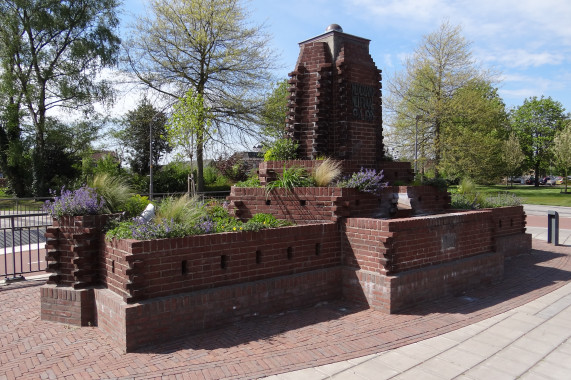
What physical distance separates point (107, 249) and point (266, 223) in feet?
7.80

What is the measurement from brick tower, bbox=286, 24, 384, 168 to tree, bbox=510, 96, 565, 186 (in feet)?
169

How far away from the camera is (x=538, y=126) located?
53.4 metres

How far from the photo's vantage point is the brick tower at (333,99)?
8273mm

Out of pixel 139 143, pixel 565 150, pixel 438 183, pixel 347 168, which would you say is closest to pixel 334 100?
pixel 347 168

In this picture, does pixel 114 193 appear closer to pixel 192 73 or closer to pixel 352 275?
pixel 352 275

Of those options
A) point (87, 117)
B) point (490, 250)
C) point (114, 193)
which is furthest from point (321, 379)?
point (87, 117)

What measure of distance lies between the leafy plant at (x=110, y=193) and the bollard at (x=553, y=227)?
1217 centimetres

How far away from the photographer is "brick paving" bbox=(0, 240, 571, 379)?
433cm

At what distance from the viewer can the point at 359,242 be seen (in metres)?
6.64

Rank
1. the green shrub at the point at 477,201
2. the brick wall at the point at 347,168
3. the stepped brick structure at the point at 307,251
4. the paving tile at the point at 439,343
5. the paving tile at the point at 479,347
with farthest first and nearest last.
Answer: the green shrub at the point at 477,201 → the brick wall at the point at 347,168 → the stepped brick structure at the point at 307,251 → the paving tile at the point at 439,343 → the paving tile at the point at 479,347

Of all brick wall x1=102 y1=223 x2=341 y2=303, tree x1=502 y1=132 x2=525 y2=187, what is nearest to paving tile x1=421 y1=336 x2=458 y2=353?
brick wall x1=102 y1=223 x2=341 y2=303

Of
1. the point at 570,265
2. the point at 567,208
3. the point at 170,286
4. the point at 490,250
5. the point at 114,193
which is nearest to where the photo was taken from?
the point at 170,286

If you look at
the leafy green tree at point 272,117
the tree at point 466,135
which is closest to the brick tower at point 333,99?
the leafy green tree at point 272,117

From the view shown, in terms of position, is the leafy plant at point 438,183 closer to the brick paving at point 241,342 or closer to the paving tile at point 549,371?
the brick paving at point 241,342
